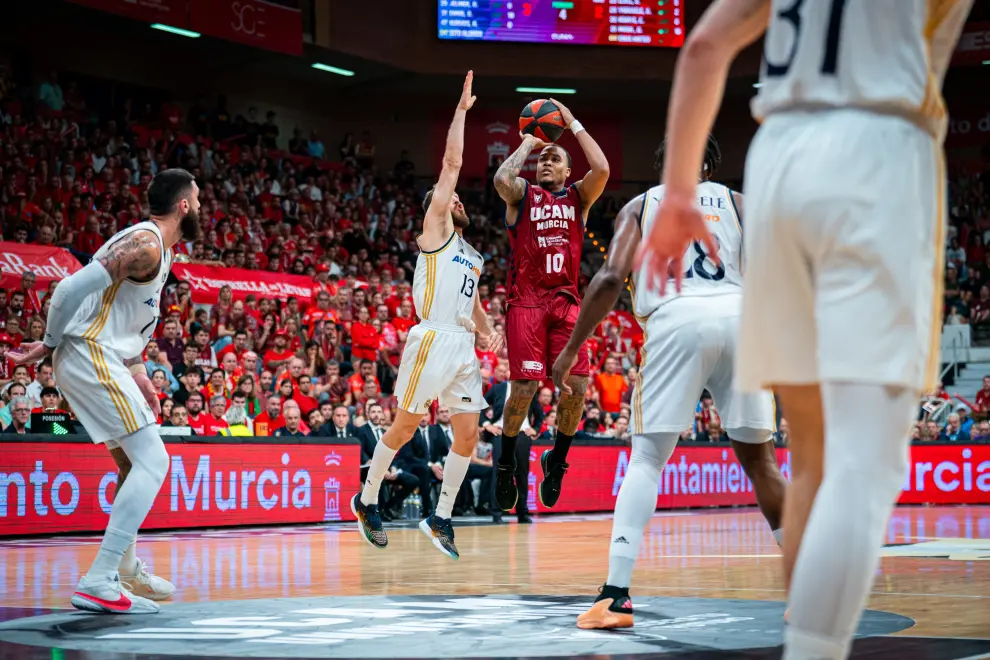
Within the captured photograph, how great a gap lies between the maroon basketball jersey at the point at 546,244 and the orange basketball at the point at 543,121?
0.71 m

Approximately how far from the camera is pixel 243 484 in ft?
42.2

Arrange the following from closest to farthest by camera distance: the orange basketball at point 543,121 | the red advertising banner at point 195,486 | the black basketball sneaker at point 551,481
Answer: the orange basketball at point 543,121, the black basketball sneaker at point 551,481, the red advertising banner at point 195,486

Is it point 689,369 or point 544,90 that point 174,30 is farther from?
point 689,369

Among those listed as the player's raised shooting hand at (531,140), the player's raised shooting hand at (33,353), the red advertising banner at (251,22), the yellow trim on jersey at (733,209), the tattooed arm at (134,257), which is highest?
the red advertising banner at (251,22)

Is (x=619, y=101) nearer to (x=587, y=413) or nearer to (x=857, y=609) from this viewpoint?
(x=587, y=413)

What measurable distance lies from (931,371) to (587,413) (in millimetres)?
14874

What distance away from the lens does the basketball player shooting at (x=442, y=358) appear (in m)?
8.53

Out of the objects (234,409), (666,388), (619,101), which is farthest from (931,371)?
(619,101)

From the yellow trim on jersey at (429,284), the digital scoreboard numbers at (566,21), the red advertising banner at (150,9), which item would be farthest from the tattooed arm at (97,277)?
the digital scoreboard numbers at (566,21)

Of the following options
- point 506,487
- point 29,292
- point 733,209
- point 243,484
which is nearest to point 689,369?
point 733,209

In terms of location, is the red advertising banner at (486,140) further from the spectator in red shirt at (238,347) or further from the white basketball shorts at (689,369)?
the white basketball shorts at (689,369)

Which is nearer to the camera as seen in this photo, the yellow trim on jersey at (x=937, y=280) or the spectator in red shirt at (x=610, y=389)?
the yellow trim on jersey at (x=937, y=280)

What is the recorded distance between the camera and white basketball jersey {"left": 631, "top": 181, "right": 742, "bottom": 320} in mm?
5039

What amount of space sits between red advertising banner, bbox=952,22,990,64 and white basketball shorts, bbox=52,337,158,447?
78.9ft
